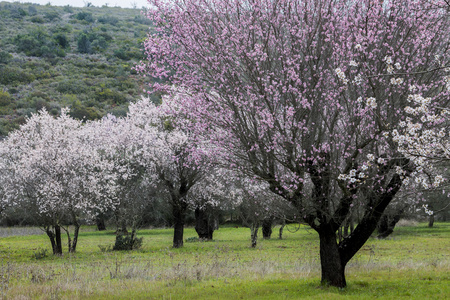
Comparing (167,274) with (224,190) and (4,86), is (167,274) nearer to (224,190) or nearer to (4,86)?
(224,190)

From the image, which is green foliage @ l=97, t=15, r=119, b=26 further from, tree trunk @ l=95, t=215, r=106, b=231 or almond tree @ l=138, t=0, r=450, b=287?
almond tree @ l=138, t=0, r=450, b=287

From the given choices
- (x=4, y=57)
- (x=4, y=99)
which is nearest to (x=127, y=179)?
(x=4, y=99)

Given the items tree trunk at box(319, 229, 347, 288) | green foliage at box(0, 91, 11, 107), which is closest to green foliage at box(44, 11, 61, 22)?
green foliage at box(0, 91, 11, 107)

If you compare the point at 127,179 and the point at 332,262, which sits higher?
the point at 127,179

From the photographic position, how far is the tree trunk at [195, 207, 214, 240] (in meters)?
34.3

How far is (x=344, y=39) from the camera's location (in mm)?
9203

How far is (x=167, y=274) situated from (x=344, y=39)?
383 inches

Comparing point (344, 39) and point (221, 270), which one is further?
point (221, 270)

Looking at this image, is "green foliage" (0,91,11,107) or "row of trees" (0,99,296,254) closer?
"row of trees" (0,99,296,254)

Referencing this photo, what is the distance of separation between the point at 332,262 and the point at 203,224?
24.8 m

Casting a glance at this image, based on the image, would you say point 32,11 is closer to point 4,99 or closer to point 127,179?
point 4,99

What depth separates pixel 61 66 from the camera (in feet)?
317

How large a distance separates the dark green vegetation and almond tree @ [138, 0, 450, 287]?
4277cm

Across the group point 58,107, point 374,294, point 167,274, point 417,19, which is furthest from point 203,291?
point 58,107
